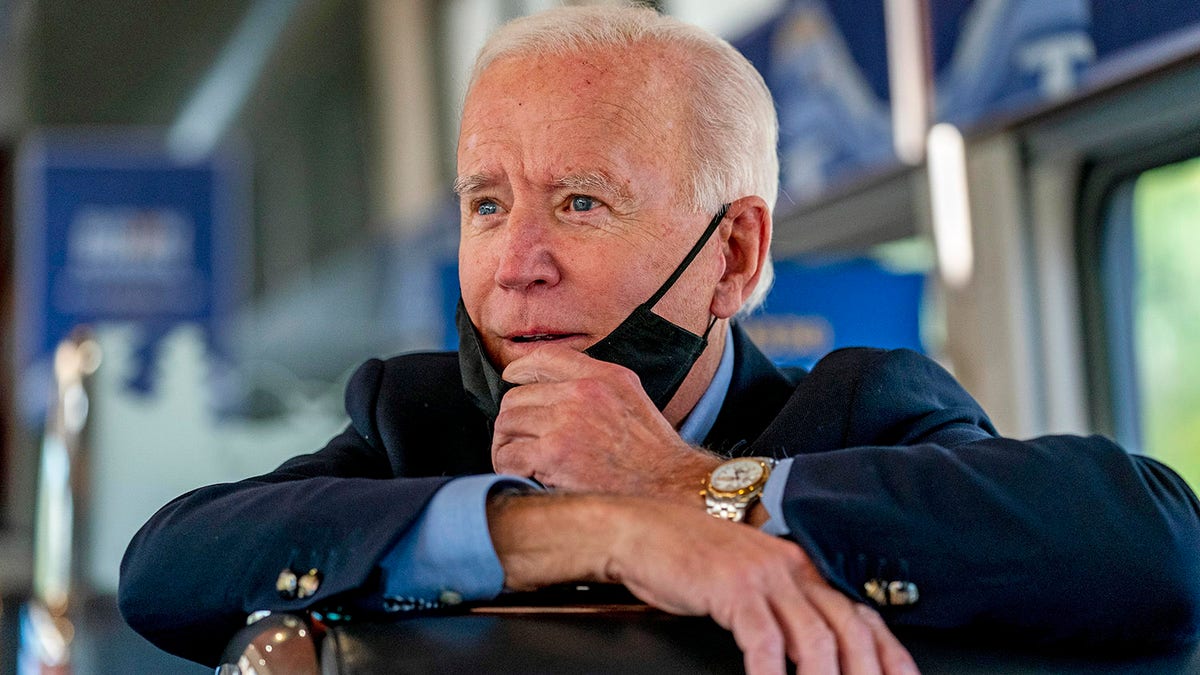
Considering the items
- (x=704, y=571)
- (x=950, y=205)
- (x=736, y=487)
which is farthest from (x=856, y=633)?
(x=950, y=205)

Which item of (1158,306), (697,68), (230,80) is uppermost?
(230,80)

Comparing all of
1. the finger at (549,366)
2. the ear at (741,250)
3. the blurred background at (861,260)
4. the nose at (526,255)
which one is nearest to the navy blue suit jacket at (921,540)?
the finger at (549,366)

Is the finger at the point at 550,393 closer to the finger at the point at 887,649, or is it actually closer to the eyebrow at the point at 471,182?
the eyebrow at the point at 471,182

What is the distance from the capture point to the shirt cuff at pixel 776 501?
3.99 ft

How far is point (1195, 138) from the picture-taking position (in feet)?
10.3

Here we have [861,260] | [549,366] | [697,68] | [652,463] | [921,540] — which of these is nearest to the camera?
[921,540]

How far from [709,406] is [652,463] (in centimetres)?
50

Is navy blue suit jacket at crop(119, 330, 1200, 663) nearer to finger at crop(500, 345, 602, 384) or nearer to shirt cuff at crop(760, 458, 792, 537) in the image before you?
shirt cuff at crop(760, 458, 792, 537)

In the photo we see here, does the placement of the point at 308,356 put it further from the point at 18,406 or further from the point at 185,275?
the point at 185,275

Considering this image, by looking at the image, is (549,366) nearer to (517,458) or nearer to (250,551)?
(517,458)

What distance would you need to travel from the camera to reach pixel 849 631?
1.07 metres

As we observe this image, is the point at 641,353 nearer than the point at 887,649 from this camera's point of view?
No

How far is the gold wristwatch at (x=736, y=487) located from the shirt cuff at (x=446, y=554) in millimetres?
222

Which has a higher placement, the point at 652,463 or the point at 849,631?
the point at 652,463
